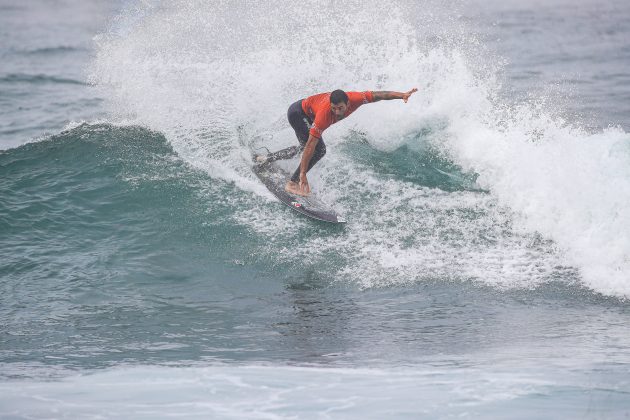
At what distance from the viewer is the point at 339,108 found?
9656 mm

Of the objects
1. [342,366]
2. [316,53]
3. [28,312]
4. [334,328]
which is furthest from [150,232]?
[316,53]

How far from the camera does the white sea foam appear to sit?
952 cm

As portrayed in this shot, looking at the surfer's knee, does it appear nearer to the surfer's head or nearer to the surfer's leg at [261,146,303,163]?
the surfer's leg at [261,146,303,163]

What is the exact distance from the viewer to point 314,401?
6020 millimetres

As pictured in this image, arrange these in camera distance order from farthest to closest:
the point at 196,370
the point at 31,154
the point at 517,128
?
the point at 31,154 → the point at 517,128 → the point at 196,370

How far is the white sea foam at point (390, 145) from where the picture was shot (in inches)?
375

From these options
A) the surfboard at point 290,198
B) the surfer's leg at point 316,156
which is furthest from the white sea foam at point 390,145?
the surfer's leg at point 316,156

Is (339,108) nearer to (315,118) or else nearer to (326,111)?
(326,111)

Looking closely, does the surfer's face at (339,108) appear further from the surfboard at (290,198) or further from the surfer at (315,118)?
the surfboard at (290,198)

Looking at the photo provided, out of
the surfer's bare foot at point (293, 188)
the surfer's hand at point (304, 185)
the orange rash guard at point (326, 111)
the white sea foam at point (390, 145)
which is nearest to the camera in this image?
the white sea foam at point (390, 145)

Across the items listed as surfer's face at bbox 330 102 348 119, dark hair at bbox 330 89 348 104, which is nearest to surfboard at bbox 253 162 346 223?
surfer's face at bbox 330 102 348 119

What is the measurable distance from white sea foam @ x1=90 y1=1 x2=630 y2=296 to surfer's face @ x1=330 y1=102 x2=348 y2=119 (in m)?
1.56

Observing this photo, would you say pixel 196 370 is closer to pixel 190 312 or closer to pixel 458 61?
pixel 190 312

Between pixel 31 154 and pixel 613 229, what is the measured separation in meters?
9.74
